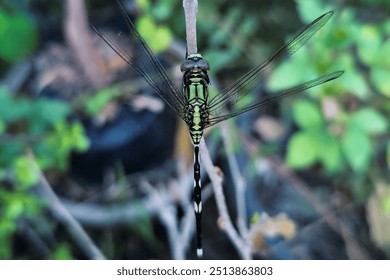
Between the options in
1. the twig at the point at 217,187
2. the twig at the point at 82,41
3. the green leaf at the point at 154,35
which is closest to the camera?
the twig at the point at 217,187

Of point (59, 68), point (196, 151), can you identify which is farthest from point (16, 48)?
point (196, 151)

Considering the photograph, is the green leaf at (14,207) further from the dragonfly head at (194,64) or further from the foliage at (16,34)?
the dragonfly head at (194,64)

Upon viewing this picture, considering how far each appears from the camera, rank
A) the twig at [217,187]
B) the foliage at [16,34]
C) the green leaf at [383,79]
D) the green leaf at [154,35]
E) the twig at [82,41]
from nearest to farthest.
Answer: the twig at [217,187]
the green leaf at [383,79]
the green leaf at [154,35]
the twig at [82,41]
the foliage at [16,34]

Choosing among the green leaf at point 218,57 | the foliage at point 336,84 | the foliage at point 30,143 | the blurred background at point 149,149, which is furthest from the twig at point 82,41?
the foliage at point 336,84

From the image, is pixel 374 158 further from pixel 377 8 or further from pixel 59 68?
pixel 59 68

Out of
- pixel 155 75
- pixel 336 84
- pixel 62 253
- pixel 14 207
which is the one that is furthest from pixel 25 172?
pixel 336 84
